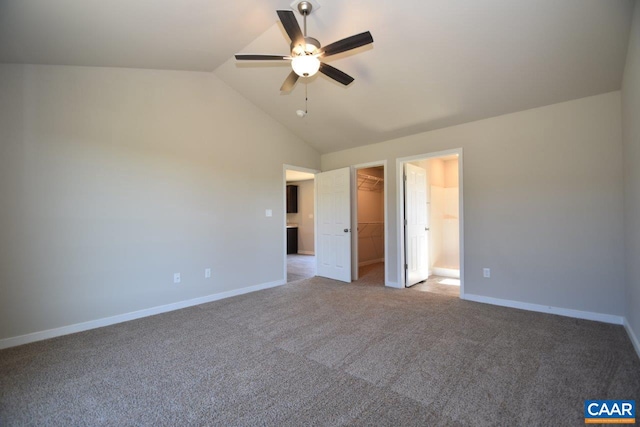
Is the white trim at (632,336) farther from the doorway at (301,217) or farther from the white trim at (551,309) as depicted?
the doorway at (301,217)

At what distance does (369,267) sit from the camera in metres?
6.64

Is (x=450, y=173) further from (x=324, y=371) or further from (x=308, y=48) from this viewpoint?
(x=324, y=371)

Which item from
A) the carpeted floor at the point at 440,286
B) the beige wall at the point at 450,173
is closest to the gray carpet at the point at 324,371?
the carpeted floor at the point at 440,286

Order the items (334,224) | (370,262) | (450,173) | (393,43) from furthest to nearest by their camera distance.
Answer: (370,262) < (450,173) < (334,224) < (393,43)

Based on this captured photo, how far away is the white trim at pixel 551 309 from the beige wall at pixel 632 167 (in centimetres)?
23

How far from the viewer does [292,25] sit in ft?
6.85

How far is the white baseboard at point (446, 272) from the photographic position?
5.47 metres

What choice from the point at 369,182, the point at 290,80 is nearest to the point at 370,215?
the point at 369,182

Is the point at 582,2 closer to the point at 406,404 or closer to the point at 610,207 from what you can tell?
the point at 610,207

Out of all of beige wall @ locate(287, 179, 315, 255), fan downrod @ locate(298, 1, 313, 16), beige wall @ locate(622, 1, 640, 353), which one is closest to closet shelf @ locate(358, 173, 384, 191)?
beige wall @ locate(287, 179, 315, 255)

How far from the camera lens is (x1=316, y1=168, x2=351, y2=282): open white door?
5133 millimetres

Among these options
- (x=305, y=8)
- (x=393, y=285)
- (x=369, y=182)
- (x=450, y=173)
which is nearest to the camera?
(x=305, y=8)

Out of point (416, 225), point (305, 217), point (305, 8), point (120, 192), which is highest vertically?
point (305, 8)

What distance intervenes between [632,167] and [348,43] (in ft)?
8.91
